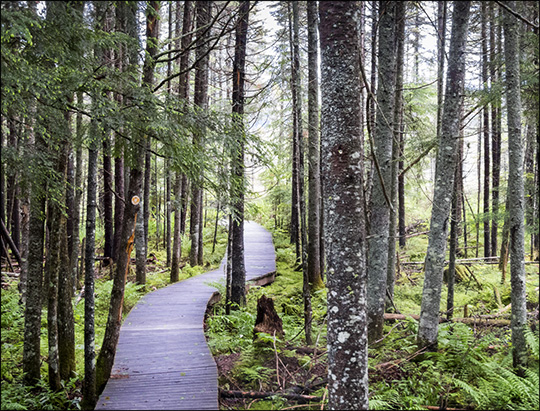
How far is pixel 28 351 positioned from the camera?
19.1 feet

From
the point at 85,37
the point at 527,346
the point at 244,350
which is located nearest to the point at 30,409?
the point at 244,350

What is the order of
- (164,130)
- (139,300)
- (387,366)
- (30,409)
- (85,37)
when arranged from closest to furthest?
(85,37) → (164,130) → (30,409) → (387,366) → (139,300)

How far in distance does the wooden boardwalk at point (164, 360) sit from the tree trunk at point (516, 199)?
191 inches

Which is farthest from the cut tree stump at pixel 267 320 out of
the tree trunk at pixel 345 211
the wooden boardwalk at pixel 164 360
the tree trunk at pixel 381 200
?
the tree trunk at pixel 345 211

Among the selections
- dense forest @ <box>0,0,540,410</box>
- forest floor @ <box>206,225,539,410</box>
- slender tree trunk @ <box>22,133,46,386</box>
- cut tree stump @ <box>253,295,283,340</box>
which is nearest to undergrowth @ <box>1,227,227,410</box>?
dense forest @ <box>0,0,540,410</box>

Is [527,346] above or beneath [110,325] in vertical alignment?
beneath

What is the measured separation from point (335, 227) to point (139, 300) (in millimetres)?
8055

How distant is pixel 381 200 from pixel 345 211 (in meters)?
3.15

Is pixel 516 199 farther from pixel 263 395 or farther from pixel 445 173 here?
pixel 263 395

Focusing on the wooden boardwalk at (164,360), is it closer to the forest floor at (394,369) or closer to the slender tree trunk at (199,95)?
the forest floor at (394,369)

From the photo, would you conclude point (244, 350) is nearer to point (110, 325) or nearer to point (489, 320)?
point (110, 325)

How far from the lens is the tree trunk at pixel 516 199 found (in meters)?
5.55

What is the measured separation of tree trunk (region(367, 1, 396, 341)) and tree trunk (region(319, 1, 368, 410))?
298cm

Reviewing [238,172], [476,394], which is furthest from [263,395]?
[238,172]
